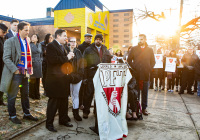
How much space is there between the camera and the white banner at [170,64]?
320 inches

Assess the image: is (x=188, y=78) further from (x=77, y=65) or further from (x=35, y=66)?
(x=35, y=66)

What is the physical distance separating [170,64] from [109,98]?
597 centimetres

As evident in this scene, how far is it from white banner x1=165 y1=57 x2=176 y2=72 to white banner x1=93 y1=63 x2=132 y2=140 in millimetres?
5684

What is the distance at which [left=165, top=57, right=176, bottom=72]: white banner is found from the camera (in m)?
8.14

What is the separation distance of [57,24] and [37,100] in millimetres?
20249

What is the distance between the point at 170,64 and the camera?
323 inches

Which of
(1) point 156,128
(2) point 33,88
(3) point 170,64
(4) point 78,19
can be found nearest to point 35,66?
(2) point 33,88

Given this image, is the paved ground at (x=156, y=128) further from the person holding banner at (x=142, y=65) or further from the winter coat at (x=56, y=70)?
the winter coat at (x=56, y=70)

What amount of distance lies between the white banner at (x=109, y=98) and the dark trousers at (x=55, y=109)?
3.17 feet

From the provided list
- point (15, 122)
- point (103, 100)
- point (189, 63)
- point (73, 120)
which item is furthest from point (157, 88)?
point (15, 122)

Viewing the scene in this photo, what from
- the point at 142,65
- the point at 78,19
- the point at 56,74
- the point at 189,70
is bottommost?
the point at 189,70

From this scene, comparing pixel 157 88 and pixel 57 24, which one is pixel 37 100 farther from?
pixel 57 24

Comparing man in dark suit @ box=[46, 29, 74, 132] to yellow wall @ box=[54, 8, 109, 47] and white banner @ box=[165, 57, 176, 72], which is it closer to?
white banner @ box=[165, 57, 176, 72]

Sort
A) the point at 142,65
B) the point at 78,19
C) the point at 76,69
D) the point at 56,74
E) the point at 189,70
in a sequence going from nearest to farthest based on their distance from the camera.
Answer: the point at 56,74 < the point at 76,69 < the point at 142,65 < the point at 189,70 < the point at 78,19
